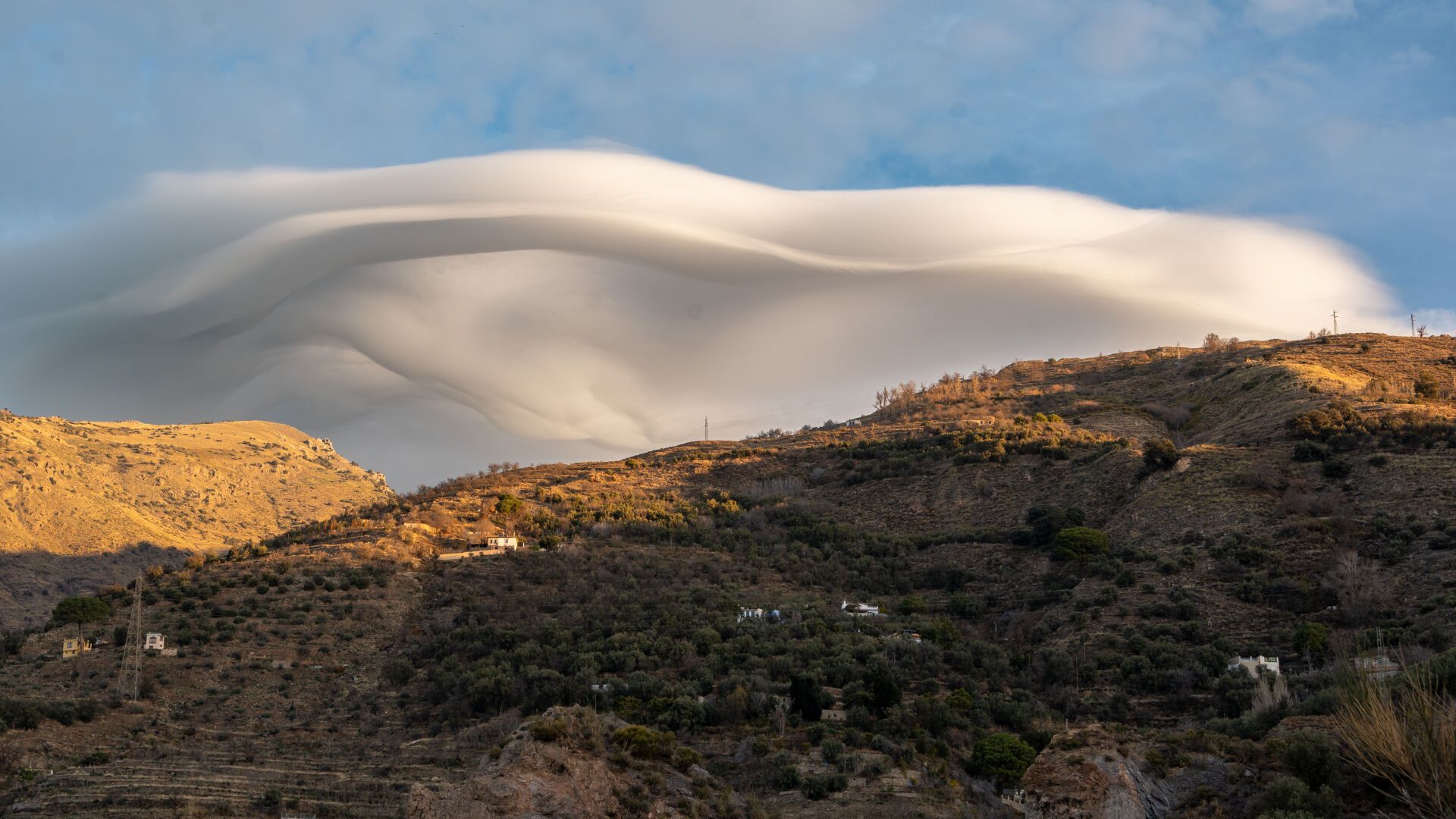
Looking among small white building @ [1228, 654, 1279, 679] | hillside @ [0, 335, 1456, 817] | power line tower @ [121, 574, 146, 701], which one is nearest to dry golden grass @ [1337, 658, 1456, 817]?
hillside @ [0, 335, 1456, 817]

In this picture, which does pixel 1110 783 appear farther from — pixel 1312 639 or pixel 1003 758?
pixel 1312 639

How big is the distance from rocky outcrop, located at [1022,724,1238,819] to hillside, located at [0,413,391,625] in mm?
68035

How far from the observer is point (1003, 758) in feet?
83.6

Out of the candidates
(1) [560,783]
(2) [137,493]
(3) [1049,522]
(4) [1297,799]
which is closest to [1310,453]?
(3) [1049,522]

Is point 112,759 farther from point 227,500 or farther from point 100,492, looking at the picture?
point 227,500

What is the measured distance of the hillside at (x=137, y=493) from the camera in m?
75.4

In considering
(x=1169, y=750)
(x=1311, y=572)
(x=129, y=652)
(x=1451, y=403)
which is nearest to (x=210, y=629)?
(x=129, y=652)

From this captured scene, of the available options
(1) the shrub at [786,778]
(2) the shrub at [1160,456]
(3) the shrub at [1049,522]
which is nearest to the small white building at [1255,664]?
(1) the shrub at [786,778]

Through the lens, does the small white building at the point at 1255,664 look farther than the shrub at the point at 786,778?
Yes

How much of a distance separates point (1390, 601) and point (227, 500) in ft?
326

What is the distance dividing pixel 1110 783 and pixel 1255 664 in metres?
18.8

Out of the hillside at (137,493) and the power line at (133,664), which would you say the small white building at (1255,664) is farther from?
the hillside at (137,493)

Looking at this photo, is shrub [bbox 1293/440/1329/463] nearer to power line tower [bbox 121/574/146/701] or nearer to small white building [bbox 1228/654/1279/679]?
small white building [bbox 1228/654/1279/679]

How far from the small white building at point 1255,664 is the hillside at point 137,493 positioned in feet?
223
